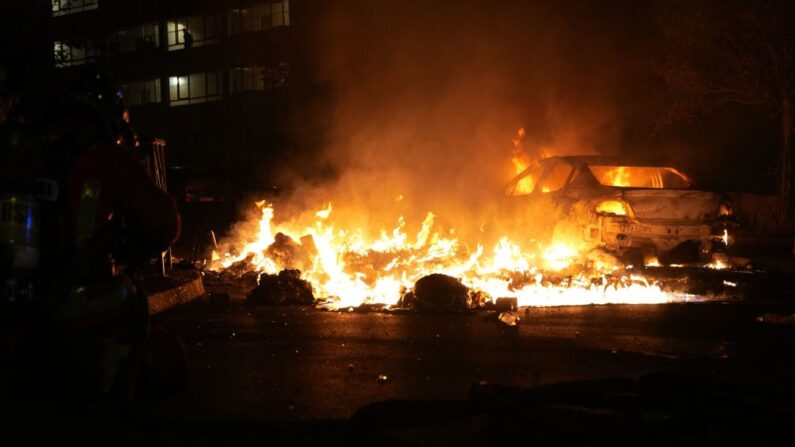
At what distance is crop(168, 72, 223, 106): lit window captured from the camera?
A: 3719 cm

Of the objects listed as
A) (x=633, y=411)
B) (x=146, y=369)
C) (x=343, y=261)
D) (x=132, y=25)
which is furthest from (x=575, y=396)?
(x=132, y=25)

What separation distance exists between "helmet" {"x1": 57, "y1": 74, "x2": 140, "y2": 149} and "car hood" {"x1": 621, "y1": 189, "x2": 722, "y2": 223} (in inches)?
289

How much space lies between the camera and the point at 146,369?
3.97 meters

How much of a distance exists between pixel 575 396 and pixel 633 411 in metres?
0.29

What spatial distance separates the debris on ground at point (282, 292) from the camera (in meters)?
8.20

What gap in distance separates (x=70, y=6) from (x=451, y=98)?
34.1 m

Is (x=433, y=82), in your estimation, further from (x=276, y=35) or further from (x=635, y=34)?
(x=276, y=35)

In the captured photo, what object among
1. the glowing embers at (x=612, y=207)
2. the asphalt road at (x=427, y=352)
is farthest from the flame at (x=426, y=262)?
the asphalt road at (x=427, y=352)

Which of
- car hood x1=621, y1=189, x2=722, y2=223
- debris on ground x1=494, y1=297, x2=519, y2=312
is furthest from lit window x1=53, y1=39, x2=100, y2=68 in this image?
debris on ground x1=494, y1=297, x2=519, y2=312

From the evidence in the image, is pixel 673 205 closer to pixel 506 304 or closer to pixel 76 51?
pixel 506 304

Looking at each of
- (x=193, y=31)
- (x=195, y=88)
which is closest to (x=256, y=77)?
(x=195, y=88)

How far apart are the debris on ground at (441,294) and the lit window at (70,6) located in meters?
39.2

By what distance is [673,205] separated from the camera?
32.1ft

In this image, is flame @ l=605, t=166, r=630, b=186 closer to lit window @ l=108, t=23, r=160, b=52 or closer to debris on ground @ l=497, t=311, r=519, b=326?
debris on ground @ l=497, t=311, r=519, b=326
